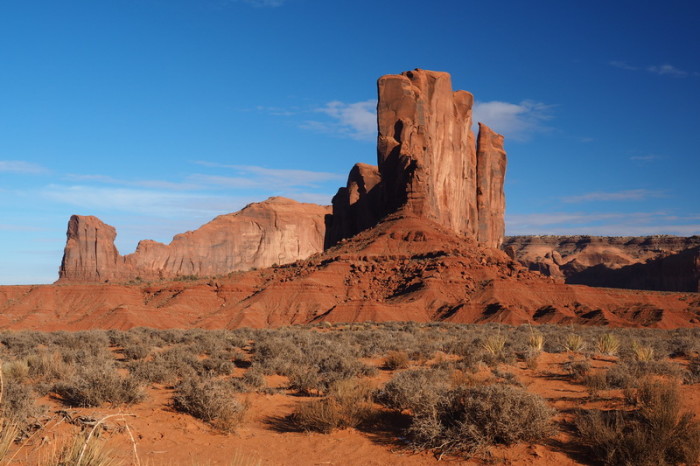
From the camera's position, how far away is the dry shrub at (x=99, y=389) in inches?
378

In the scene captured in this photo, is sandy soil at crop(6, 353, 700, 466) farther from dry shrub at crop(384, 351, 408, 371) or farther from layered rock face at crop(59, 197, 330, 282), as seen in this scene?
A: layered rock face at crop(59, 197, 330, 282)

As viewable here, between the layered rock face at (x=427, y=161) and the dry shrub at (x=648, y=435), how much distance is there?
5358 centimetres

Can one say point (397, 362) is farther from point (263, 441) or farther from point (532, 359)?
point (263, 441)

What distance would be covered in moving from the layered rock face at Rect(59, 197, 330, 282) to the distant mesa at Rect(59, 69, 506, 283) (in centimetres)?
18

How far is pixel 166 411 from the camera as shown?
31.8 feet

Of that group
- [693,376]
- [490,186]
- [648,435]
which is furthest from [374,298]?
[490,186]

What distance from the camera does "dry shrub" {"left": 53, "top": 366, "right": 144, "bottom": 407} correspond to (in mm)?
9602

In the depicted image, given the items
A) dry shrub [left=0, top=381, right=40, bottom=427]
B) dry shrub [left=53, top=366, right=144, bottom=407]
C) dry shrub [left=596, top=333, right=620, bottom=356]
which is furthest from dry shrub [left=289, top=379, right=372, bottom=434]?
dry shrub [left=596, top=333, right=620, bottom=356]

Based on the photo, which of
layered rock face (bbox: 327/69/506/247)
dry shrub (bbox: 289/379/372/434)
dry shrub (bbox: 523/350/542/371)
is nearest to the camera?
dry shrub (bbox: 289/379/372/434)

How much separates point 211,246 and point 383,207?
162 ft

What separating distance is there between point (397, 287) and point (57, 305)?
3343cm

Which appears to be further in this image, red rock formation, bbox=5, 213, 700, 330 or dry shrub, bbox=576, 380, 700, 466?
red rock formation, bbox=5, 213, 700, 330

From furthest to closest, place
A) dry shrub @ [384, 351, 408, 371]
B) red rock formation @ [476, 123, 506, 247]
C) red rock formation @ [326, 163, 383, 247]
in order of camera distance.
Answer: red rock formation @ [476, 123, 506, 247], red rock formation @ [326, 163, 383, 247], dry shrub @ [384, 351, 408, 371]

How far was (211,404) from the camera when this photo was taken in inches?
361
